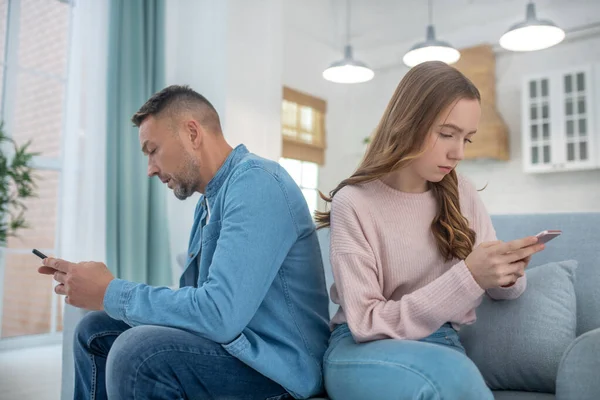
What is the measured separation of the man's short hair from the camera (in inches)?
59.4

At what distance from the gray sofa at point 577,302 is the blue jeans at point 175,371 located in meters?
0.58

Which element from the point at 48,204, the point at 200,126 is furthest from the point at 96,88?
the point at 200,126

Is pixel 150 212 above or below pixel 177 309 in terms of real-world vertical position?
above

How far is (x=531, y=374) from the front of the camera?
4.33 feet

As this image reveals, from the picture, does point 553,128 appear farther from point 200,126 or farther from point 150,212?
point 200,126

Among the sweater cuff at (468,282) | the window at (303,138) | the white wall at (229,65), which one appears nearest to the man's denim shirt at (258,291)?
the sweater cuff at (468,282)

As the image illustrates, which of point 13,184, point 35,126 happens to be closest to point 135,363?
point 13,184

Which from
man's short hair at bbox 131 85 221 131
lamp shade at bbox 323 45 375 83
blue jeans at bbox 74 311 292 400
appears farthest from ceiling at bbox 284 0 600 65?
blue jeans at bbox 74 311 292 400

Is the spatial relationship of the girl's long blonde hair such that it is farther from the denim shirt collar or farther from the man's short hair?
the man's short hair

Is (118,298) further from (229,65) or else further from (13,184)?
(229,65)

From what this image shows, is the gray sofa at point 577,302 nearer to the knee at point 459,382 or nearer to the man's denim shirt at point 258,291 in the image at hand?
the knee at point 459,382

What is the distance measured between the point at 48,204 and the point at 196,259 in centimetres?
248

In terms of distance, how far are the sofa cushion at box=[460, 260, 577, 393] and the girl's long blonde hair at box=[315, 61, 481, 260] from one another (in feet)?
0.72

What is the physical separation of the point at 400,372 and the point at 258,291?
1.07 ft
